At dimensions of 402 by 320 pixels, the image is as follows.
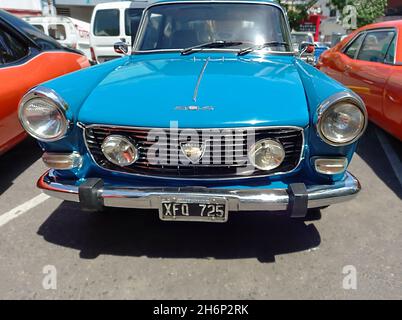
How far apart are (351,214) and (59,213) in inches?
93.6

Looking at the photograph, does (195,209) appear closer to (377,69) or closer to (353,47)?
(377,69)

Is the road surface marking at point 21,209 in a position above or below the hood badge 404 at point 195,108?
below

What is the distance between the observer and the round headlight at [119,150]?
216 centimetres

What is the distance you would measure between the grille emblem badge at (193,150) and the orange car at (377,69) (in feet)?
7.98

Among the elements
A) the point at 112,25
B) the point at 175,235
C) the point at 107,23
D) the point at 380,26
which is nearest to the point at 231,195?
the point at 175,235

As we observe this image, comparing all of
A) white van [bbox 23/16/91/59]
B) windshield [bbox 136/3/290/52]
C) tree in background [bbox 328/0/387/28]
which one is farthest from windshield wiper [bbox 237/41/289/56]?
tree in background [bbox 328/0/387/28]

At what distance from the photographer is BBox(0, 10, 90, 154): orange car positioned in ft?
10.3

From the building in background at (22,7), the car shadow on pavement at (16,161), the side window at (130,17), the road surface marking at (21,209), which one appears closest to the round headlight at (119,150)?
the road surface marking at (21,209)

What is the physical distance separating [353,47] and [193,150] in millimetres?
4181

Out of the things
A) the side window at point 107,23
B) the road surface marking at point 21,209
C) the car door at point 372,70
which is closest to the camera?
the road surface marking at point 21,209

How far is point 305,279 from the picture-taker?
220cm

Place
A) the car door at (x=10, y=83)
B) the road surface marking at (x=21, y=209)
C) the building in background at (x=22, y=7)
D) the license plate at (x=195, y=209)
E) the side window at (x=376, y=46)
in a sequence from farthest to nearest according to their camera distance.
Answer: the building in background at (x=22, y=7) → the side window at (x=376, y=46) → the car door at (x=10, y=83) → the road surface marking at (x=21, y=209) → the license plate at (x=195, y=209)

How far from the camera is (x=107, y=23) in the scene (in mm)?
8672

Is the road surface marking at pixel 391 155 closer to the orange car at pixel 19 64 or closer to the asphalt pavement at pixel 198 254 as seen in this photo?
the asphalt pavement at pixel 198 254
